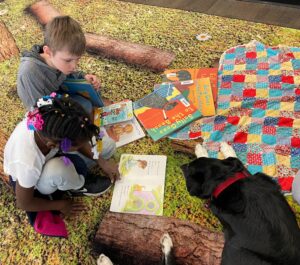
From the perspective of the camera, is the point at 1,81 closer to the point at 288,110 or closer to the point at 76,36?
the point at 76,36

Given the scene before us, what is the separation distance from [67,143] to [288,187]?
1188 mm

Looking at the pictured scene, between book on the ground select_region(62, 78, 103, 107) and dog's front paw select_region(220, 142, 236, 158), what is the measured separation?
882 mm

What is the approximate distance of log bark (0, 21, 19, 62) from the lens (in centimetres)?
284

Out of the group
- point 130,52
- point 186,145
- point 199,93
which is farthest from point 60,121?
point 130,52

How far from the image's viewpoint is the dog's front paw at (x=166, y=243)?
5.33 ft

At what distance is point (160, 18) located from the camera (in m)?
2.98

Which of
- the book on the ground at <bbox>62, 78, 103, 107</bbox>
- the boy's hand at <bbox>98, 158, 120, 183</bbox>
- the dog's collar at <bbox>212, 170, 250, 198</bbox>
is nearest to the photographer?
the dog's collar at <bbox>212, 170, 250, 198</bbox>

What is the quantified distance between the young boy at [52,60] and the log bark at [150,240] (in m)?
0.79

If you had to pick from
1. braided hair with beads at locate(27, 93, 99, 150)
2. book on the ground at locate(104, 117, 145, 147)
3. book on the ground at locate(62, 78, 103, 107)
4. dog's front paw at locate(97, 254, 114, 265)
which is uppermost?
braided hair with beads at locate(27, 93, 99, 150)

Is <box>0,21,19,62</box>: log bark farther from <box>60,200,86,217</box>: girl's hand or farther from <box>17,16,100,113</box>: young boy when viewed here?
<box>60,200,86,217</box>: girl's hand

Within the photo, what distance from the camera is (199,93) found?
7.47 ft

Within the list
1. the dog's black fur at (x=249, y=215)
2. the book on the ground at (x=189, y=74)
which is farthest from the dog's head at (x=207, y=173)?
the book on the ground at (x=189, y=74)

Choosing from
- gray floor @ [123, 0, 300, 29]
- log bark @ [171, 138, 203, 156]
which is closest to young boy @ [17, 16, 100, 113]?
log bark @ [171, 138, 203, 156]

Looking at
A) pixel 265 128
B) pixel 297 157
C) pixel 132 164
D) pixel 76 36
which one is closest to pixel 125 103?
pixel 132 164
